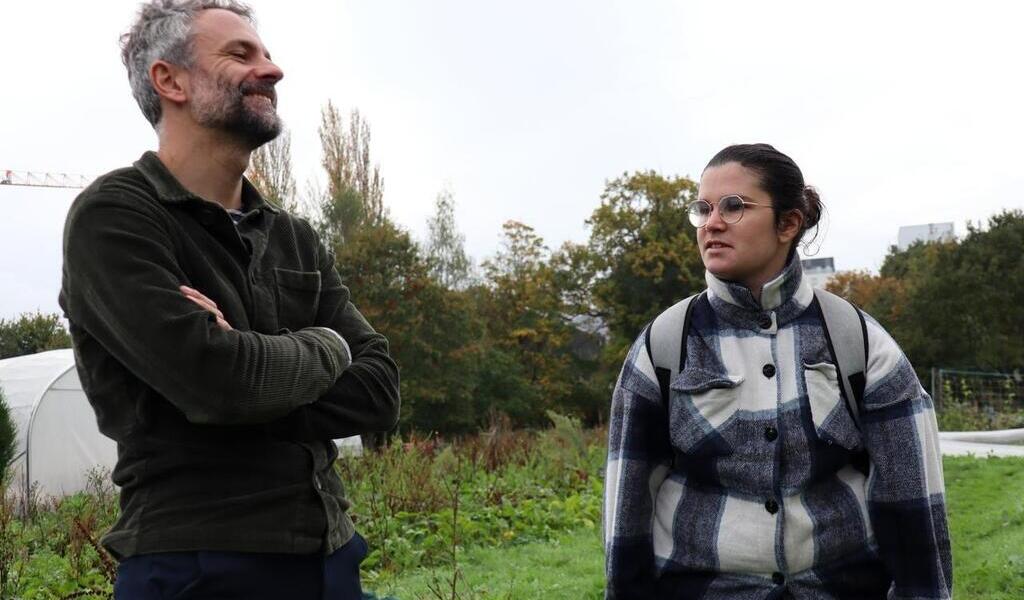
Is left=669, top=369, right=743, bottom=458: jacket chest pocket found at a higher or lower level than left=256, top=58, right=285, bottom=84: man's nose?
lower

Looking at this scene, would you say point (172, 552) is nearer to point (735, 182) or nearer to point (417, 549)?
point (735, 182)

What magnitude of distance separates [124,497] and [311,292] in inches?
25.6

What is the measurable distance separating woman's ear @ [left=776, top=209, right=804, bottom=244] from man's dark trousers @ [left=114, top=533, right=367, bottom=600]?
4.63 ft

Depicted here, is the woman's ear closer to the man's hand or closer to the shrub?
the man's hand

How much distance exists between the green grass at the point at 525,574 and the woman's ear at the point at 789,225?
2.77m

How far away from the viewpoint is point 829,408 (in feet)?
7.71

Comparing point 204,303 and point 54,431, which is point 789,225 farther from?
point 54,431

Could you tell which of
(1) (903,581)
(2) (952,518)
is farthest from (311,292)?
(2) (952,518)

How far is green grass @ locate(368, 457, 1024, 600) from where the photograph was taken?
5922 millimetres

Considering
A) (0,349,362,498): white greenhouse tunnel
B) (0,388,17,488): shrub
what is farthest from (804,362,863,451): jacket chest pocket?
Answer: (0,388,17,488): shrub

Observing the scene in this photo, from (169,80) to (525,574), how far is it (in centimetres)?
491

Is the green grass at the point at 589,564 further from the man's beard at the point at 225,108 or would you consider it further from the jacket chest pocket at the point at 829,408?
the man's beard at the point at 225,108

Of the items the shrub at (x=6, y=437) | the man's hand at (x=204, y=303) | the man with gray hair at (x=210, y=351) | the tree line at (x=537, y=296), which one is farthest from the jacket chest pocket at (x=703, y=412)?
the tree line at (x=537, y=296)

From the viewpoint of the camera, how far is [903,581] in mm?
2273
